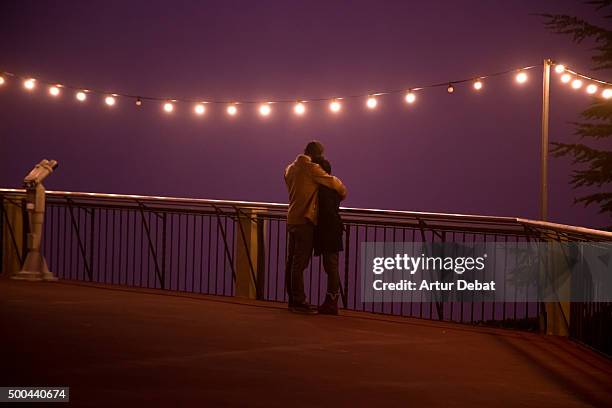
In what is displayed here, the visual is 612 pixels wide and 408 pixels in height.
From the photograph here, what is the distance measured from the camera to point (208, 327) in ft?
24.7

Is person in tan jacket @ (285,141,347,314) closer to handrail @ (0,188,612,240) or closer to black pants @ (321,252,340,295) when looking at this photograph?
black pants @ (321,252,340,295)

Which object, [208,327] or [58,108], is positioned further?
[58,108]

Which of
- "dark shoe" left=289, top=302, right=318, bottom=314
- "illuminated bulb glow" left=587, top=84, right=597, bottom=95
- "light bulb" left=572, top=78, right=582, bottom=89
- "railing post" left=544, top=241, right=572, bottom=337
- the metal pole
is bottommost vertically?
"dark shoe" left=289, top=302, right=318, bottom=314

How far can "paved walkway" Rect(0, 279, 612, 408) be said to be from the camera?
16.7 ft

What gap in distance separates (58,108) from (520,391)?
2390 cm

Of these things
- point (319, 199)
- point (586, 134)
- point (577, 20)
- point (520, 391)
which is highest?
point (577, 20)

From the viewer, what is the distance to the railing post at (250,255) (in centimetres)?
1009

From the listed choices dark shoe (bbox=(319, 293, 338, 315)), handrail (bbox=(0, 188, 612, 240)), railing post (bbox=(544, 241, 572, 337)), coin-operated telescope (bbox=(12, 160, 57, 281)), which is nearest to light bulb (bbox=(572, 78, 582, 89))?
handrail (bbox=(0, 188, 612, 240))

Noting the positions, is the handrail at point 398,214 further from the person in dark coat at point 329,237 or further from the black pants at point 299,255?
the black pants at point 299,255

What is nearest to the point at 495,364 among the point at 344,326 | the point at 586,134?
the point at 344,326

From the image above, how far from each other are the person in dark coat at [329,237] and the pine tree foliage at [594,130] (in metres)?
6.16

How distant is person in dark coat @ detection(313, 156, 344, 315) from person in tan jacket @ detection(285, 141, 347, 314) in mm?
61

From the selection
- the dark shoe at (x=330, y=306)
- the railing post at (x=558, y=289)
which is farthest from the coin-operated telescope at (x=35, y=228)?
the railing post at (x=558, y=289)

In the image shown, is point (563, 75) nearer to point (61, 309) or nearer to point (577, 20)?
point (577, 20)
